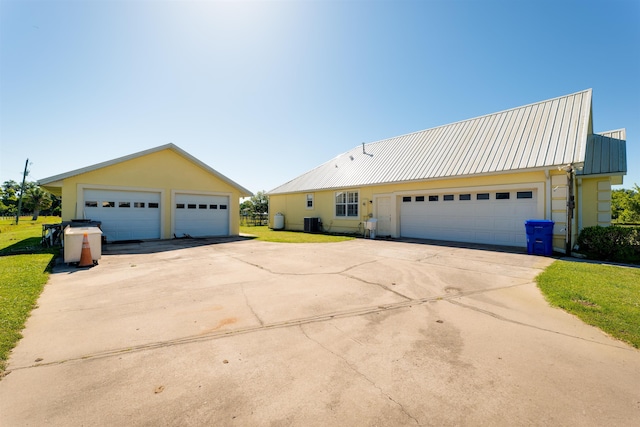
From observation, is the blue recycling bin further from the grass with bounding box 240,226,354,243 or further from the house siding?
the grass with bounding box 240,226,354,243

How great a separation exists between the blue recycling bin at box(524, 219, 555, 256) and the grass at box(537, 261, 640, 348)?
199 cm

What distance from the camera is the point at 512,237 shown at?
11680mm

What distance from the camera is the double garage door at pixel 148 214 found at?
1302 cm

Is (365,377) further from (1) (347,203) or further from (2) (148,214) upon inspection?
(1) (347,203)

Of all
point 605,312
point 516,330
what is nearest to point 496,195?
point 605,312

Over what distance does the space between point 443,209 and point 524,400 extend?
490 inches

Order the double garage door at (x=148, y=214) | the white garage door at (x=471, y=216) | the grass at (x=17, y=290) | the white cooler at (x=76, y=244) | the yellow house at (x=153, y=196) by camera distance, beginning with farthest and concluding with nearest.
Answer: the double garage door at (x=148, y=214)
the yellow house at (x=153, y=196)
the white garage door at (x=471, y=216)
the white cooler at (x=76, y=244)
the grass at (x=17, y=290)

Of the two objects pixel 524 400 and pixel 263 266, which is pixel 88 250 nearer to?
pixel 263 266

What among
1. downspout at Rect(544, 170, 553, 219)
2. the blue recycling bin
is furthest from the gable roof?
downspout at Rect(544, 170, 553, 219)

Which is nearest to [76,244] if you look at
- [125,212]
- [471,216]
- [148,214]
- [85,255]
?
[85,255]

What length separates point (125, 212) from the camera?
13.6 m

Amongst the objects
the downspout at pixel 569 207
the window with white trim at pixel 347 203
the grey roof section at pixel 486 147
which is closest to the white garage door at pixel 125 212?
the grey roof section at pixel 486 147

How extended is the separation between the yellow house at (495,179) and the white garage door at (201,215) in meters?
7.12

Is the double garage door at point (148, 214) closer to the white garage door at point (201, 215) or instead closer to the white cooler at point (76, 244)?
the white garage door at point (201, 215)
